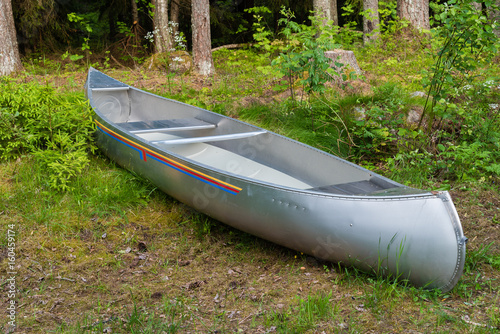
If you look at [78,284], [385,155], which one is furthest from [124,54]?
[78,284]

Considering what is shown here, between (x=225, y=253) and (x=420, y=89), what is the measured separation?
3.78m

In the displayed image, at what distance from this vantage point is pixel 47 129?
14.5 feet

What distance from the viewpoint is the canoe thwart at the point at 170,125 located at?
471cm

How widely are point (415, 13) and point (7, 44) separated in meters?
7.82

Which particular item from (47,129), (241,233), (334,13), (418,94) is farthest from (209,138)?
(334,13)

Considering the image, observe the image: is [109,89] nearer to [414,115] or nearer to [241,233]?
[241,233]

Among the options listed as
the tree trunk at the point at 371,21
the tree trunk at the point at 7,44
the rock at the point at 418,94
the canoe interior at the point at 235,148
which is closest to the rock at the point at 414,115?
Result: the rock at the point at 418,94

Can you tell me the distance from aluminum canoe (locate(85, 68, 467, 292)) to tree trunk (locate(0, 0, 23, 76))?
12.4 feet

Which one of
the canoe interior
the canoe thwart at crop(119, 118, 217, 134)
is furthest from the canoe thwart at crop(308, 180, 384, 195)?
the canoe thwart at crop(119, 118, 217, 134)

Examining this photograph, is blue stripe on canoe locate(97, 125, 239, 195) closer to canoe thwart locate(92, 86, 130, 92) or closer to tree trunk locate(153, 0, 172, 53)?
→ canoe thwart locate(92, 86, 130, 92)

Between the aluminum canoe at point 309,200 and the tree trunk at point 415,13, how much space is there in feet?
20.3

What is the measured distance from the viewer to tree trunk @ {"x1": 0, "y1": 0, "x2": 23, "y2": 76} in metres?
7.26

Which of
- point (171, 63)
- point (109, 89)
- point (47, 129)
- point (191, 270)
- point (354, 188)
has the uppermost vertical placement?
point (171, 63)

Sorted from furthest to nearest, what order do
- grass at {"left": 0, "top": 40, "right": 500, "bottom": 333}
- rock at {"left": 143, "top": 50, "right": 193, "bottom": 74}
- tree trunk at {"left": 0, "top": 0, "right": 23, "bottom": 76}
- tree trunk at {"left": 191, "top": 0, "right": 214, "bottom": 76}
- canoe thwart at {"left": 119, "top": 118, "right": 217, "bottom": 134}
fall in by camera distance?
rock at {"left": 143, "top": 50, "right": 193, "bottom": 74} < tree trunk at {"left": 191, "top": 0, "right": 214, "bottom": 76} < tree trunk at {"left": 0, "top": 0, "right": 23, "bottom": 76} < canoe thwart at {"left": 119, "top": 118, "right": 217, "bottom": 134} < grass at {"left": 0, "top": 40, "right": 500, "bottom": 333}
